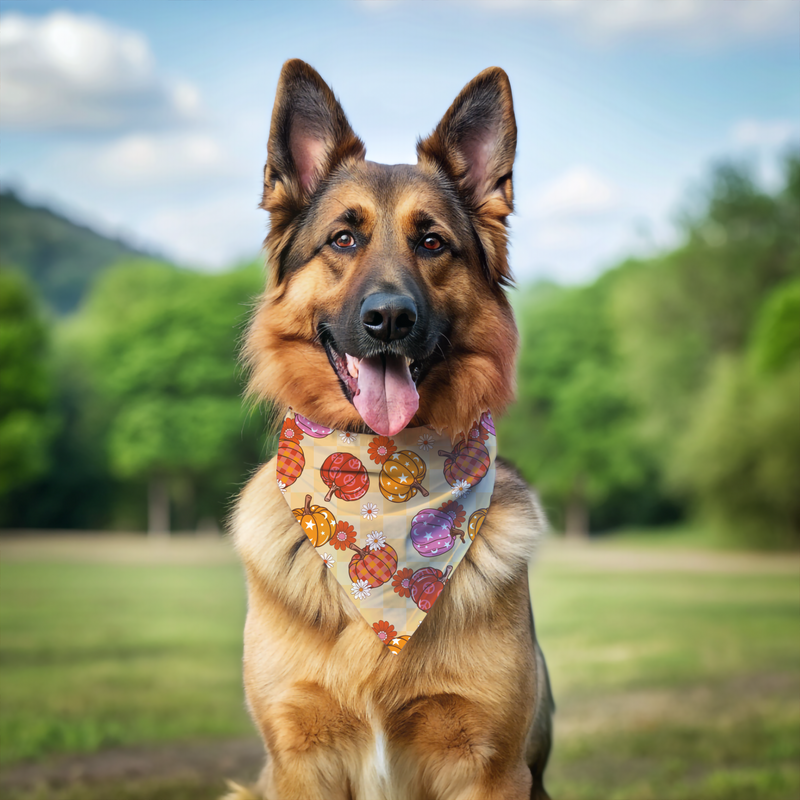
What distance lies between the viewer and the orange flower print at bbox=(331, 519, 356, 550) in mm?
3193

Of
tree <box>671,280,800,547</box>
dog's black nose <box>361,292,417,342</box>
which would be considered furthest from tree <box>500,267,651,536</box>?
dog's black nose <box>361,292,417,342</box>

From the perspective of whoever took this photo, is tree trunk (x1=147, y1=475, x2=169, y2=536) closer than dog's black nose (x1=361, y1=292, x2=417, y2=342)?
No

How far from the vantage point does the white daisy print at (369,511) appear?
3258 millimetres

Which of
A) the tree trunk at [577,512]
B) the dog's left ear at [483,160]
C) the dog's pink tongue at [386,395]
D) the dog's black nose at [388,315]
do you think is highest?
the dog's left ear at [483,160]

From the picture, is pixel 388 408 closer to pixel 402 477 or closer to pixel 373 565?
pixel 402 477

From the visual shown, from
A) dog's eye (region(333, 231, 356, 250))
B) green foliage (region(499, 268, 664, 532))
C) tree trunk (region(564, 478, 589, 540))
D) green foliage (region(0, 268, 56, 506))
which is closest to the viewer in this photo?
dog's eye (region(333, 231, 356, 250))

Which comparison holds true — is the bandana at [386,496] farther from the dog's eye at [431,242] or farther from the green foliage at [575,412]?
the green foliage at [575,412]

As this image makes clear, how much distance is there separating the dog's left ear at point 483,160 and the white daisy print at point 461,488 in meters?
0.83

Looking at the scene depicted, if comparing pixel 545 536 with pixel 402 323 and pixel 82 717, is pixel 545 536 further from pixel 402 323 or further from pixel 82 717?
pixel 82 717

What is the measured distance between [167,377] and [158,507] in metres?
4.68

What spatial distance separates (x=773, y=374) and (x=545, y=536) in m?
16.9

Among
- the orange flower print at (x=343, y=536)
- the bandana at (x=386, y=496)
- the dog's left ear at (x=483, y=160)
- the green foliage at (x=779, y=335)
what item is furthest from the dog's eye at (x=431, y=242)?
the green foliage at (x=779, y=335)

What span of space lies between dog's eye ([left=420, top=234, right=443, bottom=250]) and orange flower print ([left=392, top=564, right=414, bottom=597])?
126 cm

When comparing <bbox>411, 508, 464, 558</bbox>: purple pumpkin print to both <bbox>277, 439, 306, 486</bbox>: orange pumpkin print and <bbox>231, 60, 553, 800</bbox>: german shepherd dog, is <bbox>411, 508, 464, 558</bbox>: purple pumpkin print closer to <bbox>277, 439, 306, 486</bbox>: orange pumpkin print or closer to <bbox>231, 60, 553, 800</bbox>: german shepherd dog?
<bbox>231, 60, 553, 800</bbox>: german shepherd dog
